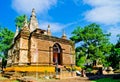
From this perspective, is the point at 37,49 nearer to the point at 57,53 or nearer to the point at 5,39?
the point at 57,53

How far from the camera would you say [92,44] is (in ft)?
164

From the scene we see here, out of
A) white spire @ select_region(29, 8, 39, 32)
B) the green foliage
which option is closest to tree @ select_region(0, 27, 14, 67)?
the green foliage

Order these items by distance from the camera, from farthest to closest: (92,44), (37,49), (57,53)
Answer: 1. (92,44)
2. (57,53)
3. (37,49)

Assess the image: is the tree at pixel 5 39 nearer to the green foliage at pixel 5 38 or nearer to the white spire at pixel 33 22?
the green foliage at pixel 5 38

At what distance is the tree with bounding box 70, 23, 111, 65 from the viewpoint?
48.6 meters

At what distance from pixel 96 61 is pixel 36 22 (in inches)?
794

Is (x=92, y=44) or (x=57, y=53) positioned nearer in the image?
(x=57, y=53)

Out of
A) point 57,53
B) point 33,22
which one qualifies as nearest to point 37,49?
point 57,53

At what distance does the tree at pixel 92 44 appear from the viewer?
4859 cm

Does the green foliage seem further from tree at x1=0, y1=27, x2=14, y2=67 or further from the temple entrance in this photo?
the temple entrance

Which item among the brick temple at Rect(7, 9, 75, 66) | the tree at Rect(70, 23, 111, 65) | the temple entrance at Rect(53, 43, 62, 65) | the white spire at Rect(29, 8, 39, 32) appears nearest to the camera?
the brick temple at Rect(7, 9, 75, 66)

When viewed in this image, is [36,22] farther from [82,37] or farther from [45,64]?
[82,37]

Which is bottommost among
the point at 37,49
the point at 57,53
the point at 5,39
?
the point at 57,53

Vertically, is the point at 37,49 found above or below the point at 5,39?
below
